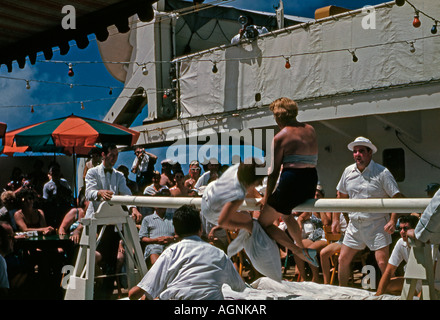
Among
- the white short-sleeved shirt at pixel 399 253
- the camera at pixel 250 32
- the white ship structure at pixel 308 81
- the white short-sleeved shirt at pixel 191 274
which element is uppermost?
the camera at pixel 250 32

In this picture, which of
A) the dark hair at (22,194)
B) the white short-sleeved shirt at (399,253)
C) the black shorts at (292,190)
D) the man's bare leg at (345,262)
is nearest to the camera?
the black shorts at (292,190)

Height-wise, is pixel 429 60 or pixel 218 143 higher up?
pixel 429 60

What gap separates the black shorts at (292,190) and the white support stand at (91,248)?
1.80 meters

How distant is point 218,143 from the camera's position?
1670 centimetres

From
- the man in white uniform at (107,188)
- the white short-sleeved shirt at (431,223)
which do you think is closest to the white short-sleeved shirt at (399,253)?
the white short-sleeved shirt at (431,223)

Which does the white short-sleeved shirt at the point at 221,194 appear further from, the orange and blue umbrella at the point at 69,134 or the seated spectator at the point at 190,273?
A: the orange and blue umbrella at the point at 69,134

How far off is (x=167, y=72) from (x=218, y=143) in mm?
3301

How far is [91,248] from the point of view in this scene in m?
5.02

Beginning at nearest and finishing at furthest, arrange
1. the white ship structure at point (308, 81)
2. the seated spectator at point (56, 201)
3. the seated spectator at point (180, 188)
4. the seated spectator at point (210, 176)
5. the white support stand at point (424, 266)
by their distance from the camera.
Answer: the white support stand at point (424, 266), the seated spectator at point (180, 188), the seated spectator at point (56, 201), the seated spectator at point (210, 176), the white ship structure at point (308, 81)

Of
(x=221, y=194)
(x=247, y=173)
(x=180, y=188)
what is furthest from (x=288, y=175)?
(x=180, y=188)

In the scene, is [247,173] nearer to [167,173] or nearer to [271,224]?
[271,224]

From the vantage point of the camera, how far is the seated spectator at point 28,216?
8258 mm

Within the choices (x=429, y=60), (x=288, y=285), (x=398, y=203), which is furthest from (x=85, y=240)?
(x=429, y=60)
